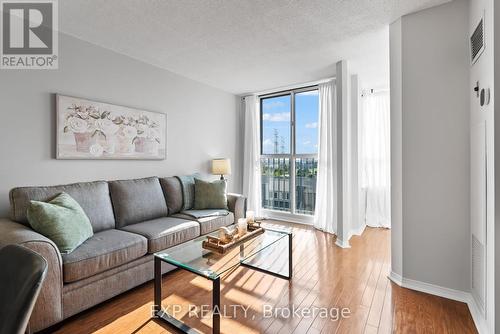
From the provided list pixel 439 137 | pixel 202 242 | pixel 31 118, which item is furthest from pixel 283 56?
pixel 31 118

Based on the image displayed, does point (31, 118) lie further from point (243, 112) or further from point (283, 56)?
point (243, 112)

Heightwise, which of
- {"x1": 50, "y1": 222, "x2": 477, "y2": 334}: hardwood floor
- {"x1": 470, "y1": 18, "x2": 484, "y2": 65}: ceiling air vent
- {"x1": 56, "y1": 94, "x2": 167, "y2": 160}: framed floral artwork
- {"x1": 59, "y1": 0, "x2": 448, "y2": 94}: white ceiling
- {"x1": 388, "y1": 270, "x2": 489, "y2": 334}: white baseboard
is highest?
{"x1": 59, "y1": 0, "x2": 448, "y2": 94}: white ceiling

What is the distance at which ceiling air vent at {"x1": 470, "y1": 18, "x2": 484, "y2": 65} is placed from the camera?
168 centimetres

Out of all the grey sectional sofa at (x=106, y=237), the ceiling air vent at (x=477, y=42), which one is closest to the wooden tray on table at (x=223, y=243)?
the grey sectional sofa at (x=106, y=237)

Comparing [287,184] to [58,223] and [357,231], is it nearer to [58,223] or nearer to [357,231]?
[357,231]

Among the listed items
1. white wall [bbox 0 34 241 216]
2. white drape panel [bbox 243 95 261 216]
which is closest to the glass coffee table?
white wall [bbox 0 34 241 216]

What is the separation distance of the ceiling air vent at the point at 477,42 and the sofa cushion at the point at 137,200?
3.27 metres

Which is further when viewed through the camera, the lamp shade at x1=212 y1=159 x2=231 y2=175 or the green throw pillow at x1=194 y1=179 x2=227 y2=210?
the lamp shade at x1=212 y1=159 x2=231 y2=175

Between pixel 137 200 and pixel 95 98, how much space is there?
49.4 inches

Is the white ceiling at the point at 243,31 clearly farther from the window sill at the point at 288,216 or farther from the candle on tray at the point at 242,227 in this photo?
the window sill at the point at 288,216

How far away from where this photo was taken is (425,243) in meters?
2.17

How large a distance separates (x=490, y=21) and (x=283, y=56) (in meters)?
2.00

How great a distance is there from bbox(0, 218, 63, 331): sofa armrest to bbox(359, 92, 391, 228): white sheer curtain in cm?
410

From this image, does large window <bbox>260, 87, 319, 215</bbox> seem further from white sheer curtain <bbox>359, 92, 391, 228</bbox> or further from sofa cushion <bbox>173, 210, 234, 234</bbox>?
sofa cushion <bbox>173, 210, 234, 234</bbox>
